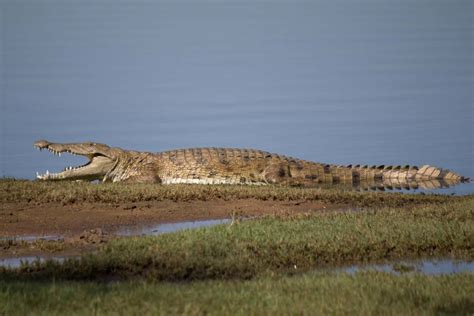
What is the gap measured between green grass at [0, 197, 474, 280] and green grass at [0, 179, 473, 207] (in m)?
1.90

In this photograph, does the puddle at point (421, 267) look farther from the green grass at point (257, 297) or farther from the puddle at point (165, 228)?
the puddle at point (165, 228)

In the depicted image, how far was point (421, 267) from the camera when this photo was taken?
9805 millimetres

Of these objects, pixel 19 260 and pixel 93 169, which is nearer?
pixel 19 260

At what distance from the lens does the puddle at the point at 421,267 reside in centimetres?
955

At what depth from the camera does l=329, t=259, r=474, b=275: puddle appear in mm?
9555

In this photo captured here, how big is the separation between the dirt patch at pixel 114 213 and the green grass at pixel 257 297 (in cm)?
311

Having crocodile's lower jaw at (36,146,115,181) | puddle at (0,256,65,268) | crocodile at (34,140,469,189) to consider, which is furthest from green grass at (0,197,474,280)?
crocodile's lower jaw at (36,146,115,181)

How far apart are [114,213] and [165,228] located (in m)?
1.09

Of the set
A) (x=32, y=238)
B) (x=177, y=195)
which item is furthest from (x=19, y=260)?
(x=177, y=195)

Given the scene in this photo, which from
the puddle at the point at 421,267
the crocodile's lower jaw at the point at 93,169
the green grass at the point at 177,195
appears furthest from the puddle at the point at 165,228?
the crocodile's lower jaw at the point at 93,169

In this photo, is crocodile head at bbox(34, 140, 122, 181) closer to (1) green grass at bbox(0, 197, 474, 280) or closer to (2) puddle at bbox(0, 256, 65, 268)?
(1) green grass at bbox(0, 197, 474, 280)

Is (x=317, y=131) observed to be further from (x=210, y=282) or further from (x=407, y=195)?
(x=210, y=282)

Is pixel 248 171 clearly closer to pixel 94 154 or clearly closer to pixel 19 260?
pixel 94 154

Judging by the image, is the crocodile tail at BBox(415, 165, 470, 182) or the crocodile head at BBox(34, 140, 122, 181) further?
the crocodile head at BBox(34, 140, 122, 181)
